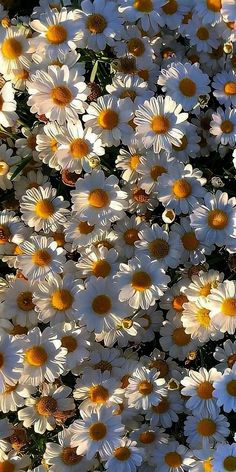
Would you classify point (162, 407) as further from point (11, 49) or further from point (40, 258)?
point (11, 49)

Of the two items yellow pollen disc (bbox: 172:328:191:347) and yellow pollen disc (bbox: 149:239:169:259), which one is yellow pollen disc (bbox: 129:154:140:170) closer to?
yellow pollen disc (bbox: 149:239:169:259)

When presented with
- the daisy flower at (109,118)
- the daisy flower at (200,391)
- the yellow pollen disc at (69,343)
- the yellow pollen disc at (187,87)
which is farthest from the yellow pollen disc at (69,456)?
the yellow pollen disc at (187,87)

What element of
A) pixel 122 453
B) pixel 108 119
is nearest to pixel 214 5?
pixel 108 119

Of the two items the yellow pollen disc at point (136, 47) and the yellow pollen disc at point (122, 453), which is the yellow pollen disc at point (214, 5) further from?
the yellow pollen disc at point (122, 453)

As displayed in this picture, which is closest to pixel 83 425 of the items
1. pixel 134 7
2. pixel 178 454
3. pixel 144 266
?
pixel 178 454

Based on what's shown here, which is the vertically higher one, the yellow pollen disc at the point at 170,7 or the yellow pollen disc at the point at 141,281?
the yellow pollen disc at the point at 170,7

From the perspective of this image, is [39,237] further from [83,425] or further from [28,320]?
[83,425]
